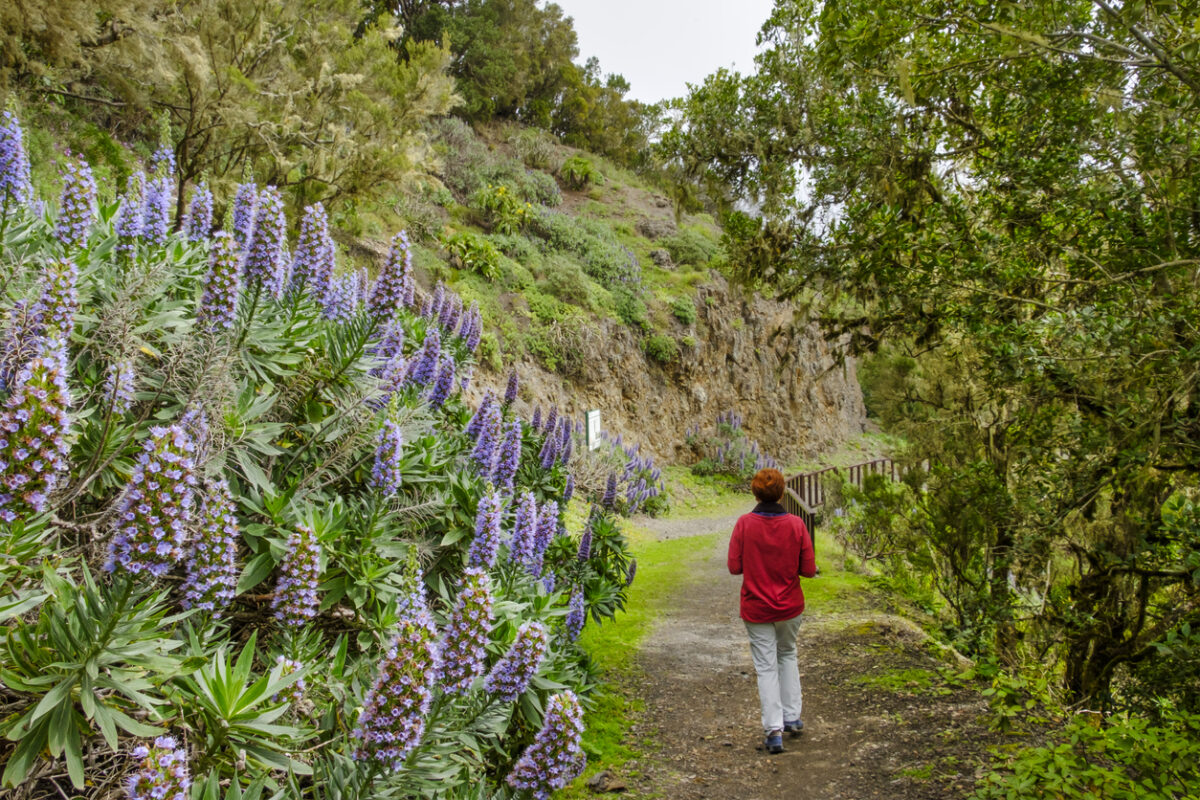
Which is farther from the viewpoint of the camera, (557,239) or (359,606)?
(557,239)

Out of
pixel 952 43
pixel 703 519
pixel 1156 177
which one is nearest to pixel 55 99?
pixel 952 43

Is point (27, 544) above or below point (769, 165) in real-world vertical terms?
below

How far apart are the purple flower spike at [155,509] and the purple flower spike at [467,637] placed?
81cm

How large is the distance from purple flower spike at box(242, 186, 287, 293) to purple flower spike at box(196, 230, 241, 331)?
0.32ft

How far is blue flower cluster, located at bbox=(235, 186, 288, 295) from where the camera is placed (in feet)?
9.37

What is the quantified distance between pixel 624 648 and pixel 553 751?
12.5ft

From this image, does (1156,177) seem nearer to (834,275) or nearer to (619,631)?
(834,275)

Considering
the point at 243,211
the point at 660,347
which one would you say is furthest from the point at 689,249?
the point at 243,211

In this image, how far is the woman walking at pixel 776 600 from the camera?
432 cm

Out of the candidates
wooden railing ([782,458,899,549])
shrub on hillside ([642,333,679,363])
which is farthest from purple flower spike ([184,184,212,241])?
shrub on hillside ([642,333,679,363])

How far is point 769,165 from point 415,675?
5987mm

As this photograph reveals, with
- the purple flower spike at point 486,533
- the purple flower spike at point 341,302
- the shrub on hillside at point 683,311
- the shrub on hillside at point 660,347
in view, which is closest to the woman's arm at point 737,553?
the purple flower spike at point 486,533

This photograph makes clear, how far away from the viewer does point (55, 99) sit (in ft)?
29.5

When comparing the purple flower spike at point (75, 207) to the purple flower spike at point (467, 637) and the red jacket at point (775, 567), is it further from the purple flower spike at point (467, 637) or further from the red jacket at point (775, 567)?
the red jacket at point (775, 567)
